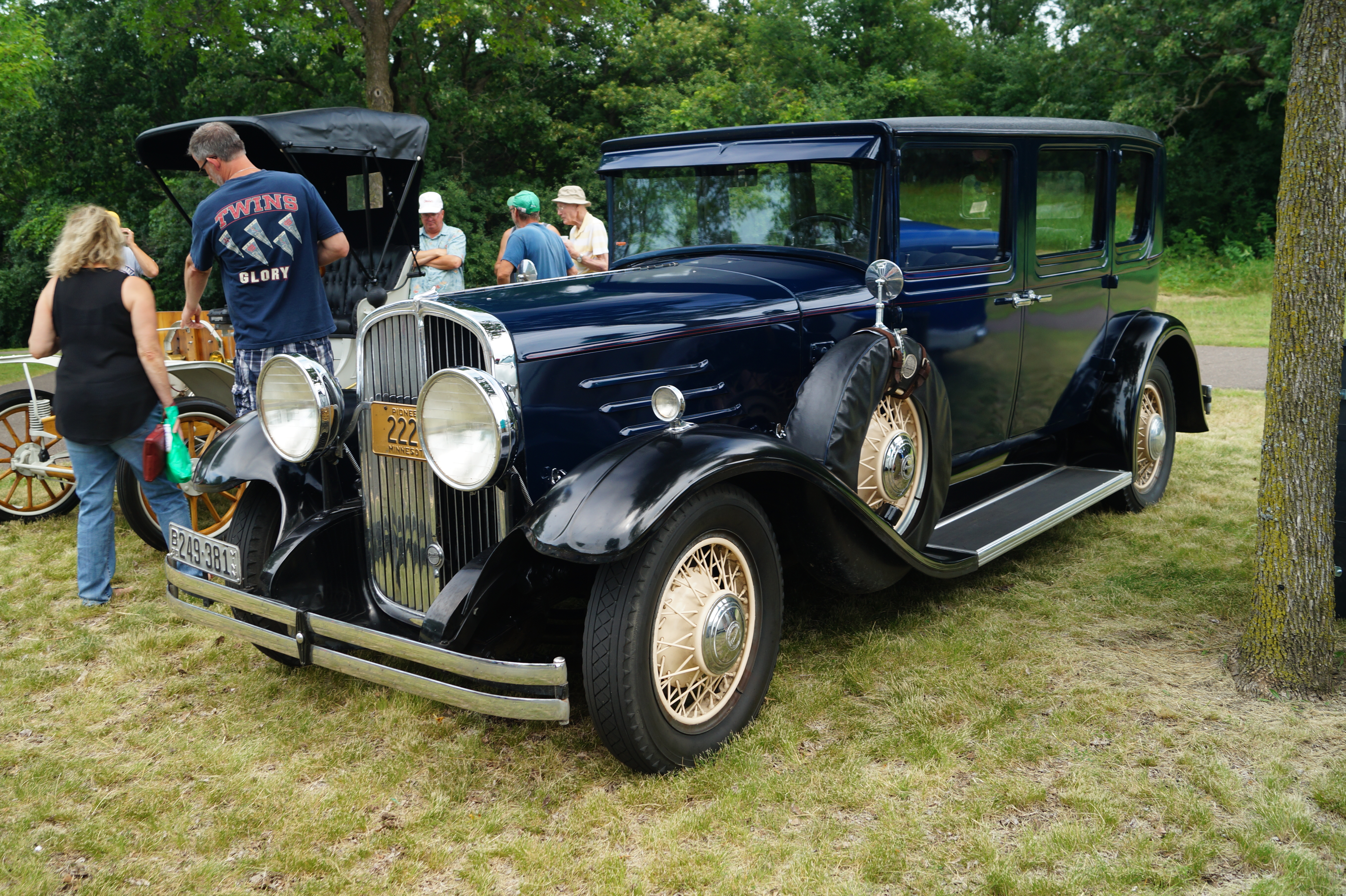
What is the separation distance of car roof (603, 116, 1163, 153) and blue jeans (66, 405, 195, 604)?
2533 mm

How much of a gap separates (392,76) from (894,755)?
18460 mm

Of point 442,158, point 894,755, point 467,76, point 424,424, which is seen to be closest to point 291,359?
point 424,424

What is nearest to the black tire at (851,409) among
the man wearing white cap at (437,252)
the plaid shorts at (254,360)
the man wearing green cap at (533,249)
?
the plaid shorts at (254,360)

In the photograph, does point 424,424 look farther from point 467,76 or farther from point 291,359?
point 467,76

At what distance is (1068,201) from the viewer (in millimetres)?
4820

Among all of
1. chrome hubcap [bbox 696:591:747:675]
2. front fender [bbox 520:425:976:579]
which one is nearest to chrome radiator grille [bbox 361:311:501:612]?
front fender [bbox 520:425:976:579]

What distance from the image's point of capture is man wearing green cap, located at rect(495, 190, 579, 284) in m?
6.52

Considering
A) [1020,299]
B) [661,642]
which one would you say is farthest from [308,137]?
[661,642]

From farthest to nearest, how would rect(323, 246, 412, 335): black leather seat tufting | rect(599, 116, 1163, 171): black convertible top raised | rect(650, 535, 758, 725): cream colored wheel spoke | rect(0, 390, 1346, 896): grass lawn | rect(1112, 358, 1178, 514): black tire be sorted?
rect(323, 246, 412, 335): black leather seat tufting < rect(1112, 358, 1178, 514): black tire < rect(599, 116, 1163, 171): black convertible top raised < rect(650, 535, 758, 725): cream colored wheel spoke < rect(0, 390, 1346, 896): grass lawn

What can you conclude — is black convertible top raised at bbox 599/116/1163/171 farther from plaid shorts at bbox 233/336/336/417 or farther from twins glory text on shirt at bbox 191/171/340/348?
plaid shorts at bbox 233/336/336/417

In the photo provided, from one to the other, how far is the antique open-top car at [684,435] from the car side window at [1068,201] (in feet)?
0.06

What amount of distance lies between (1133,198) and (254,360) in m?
4.58

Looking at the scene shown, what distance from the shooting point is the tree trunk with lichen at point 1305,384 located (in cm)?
308

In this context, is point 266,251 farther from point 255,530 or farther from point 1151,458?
point 1151,458
